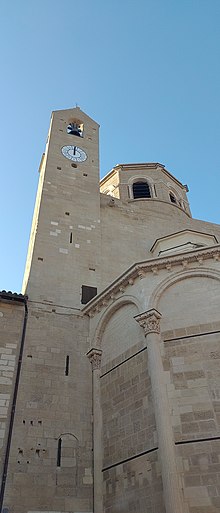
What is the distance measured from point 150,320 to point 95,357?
2.47 m

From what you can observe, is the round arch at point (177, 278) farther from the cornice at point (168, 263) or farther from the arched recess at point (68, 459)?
the arched recess at point (68, 459)

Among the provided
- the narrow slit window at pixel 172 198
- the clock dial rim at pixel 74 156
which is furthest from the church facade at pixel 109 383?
the narrow slit window at pixel 172 198

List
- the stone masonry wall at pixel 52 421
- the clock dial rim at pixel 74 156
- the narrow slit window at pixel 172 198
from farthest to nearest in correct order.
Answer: the narrow slit window at pixel 172 198 < the clock dial rim at pixel 74 156 < the stone masonry wall at pixel 52 421

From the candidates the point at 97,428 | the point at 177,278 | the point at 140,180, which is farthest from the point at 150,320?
the point at 140,180

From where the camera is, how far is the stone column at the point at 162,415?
8.17 m

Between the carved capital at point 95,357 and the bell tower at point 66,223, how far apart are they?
6.02ft

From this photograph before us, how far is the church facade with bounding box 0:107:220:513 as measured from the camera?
8.94 metres

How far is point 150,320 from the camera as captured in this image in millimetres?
10547

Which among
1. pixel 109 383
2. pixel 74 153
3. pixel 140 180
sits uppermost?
pixel 140 180

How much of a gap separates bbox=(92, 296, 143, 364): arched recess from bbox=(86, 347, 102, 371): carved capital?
13 centimetres

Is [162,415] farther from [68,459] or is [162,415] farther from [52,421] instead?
[52,421]

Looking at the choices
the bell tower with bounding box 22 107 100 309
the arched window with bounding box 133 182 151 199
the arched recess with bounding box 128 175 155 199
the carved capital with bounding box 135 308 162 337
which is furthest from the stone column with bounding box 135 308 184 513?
the arched window with bounding box 133 182 151 199

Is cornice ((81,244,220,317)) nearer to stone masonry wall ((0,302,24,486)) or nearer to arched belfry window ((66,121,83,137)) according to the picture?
stone masonry wall ((0,302,24,486))

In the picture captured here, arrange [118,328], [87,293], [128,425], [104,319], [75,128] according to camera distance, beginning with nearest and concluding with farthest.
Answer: [128,425] < [118,328] < [104,319] < [87,293] < [75,128]
